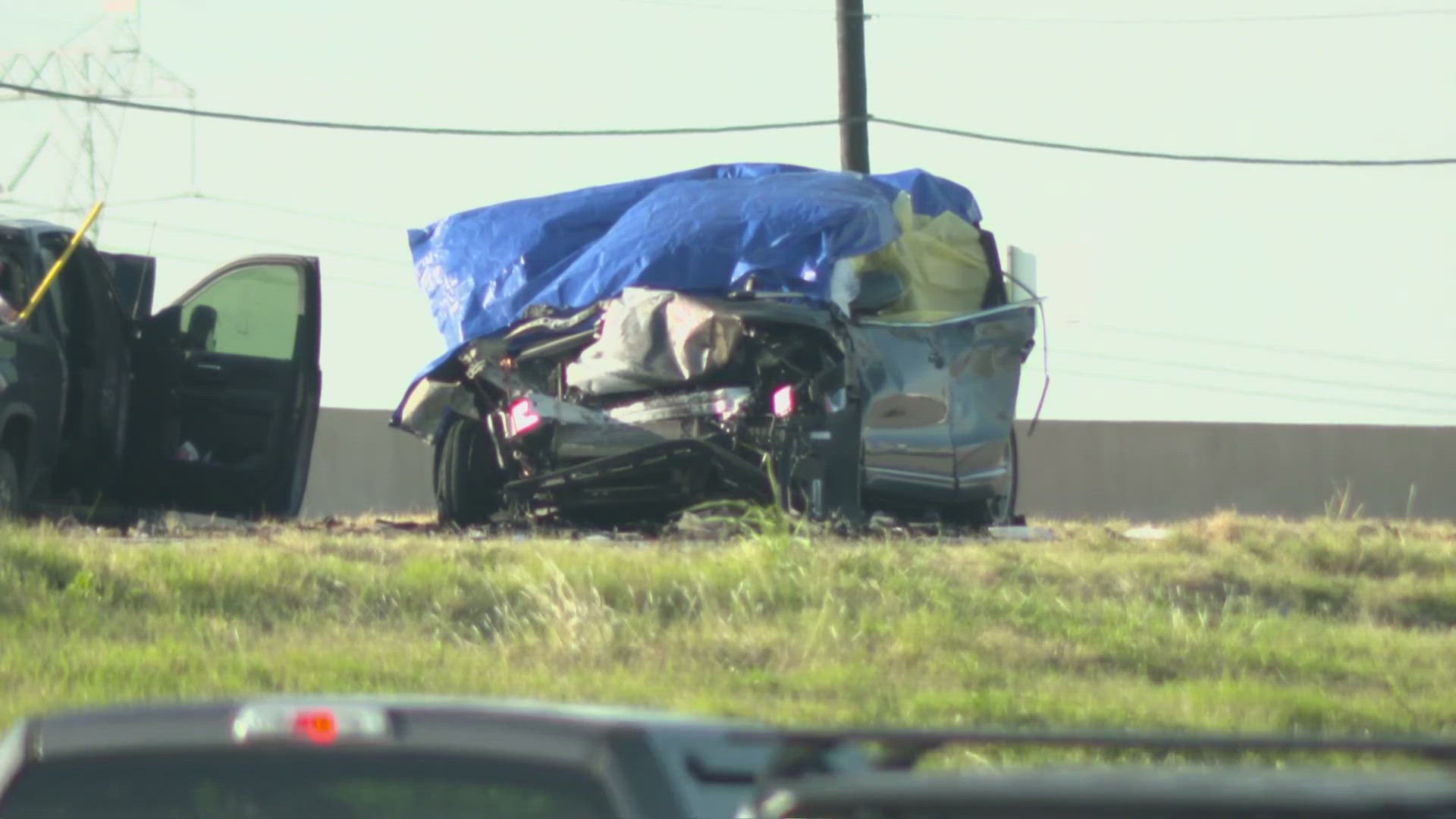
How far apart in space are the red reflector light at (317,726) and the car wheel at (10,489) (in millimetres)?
7961

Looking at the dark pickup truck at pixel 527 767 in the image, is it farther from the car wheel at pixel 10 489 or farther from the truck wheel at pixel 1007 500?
the truck wheel at pixel 1007 500

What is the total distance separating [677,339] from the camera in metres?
10.8

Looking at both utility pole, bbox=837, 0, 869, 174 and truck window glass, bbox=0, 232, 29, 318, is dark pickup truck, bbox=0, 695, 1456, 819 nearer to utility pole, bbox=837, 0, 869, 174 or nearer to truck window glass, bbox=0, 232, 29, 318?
truck window glass, bbox=0, 232, 29, 318

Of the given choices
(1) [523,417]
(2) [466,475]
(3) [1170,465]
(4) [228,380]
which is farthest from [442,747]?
(3) [1170,465]

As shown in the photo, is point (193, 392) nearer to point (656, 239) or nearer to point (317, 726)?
point (656, 239)

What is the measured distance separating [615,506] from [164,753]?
29.3 feet

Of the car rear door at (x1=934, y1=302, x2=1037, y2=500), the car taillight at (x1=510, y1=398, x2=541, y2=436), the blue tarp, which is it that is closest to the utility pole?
the blue tarp

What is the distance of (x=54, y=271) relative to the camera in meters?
10.4

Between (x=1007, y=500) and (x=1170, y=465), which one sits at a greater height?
(x=1007, y=500)

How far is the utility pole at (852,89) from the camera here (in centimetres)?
1989

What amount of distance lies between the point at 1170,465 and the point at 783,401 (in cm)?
1672

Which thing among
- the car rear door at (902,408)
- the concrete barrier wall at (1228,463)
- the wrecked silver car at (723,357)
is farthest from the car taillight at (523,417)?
the concrete barrier wall at (1228,463)

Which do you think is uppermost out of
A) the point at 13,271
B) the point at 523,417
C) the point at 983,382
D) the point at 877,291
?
the point at 13,271

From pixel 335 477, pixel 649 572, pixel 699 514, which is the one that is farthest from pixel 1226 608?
pixel 335 477
